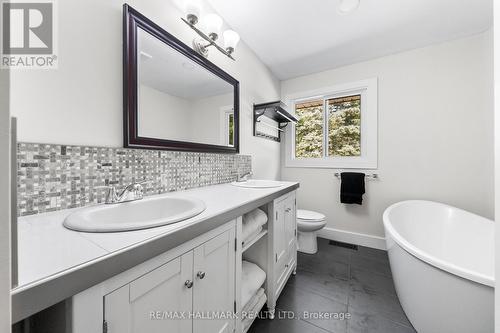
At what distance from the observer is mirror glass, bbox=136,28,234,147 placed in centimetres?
109

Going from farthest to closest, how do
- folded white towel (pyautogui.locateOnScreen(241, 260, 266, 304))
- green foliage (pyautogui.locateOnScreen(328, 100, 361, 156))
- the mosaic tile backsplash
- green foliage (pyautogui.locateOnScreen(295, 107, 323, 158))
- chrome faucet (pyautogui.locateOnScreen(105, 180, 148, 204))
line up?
green foliage (pyautogui.locateOnScreen(295, 107, 323, 158)), green foliage (pyautogui.locateOnScreen(328, 100, 361, 156)), folded white towel (pyautogui.locateOnScreen(241, 260, 266, 304)), chrome faucet (pyautogui.locateOnScreen(105, 180, 148, 204)), the mosaic tile backsplash

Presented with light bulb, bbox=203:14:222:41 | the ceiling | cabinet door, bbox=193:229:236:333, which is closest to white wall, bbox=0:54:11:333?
cabinet door, bbox=193:229:236:333

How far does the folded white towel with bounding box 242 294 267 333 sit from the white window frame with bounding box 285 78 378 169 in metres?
1.83

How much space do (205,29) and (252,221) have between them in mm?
1410

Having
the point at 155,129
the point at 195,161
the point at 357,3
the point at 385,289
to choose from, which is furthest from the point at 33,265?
the point at 357,3

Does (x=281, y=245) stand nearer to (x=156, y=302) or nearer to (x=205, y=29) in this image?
(x=156, y=302)

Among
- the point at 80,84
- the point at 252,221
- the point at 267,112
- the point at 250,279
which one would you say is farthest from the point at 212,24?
the point at 250,279

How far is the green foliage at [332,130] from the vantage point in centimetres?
251

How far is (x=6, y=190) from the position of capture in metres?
0.28

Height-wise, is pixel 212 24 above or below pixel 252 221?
above

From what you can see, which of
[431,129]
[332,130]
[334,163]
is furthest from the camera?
[332,130]

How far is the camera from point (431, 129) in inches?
81.2

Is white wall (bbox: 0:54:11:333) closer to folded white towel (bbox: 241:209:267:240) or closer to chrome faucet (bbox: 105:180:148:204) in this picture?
chrome faucet (bbox: 105:180:148:204)

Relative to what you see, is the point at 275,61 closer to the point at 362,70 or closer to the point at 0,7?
the point at 362,70
